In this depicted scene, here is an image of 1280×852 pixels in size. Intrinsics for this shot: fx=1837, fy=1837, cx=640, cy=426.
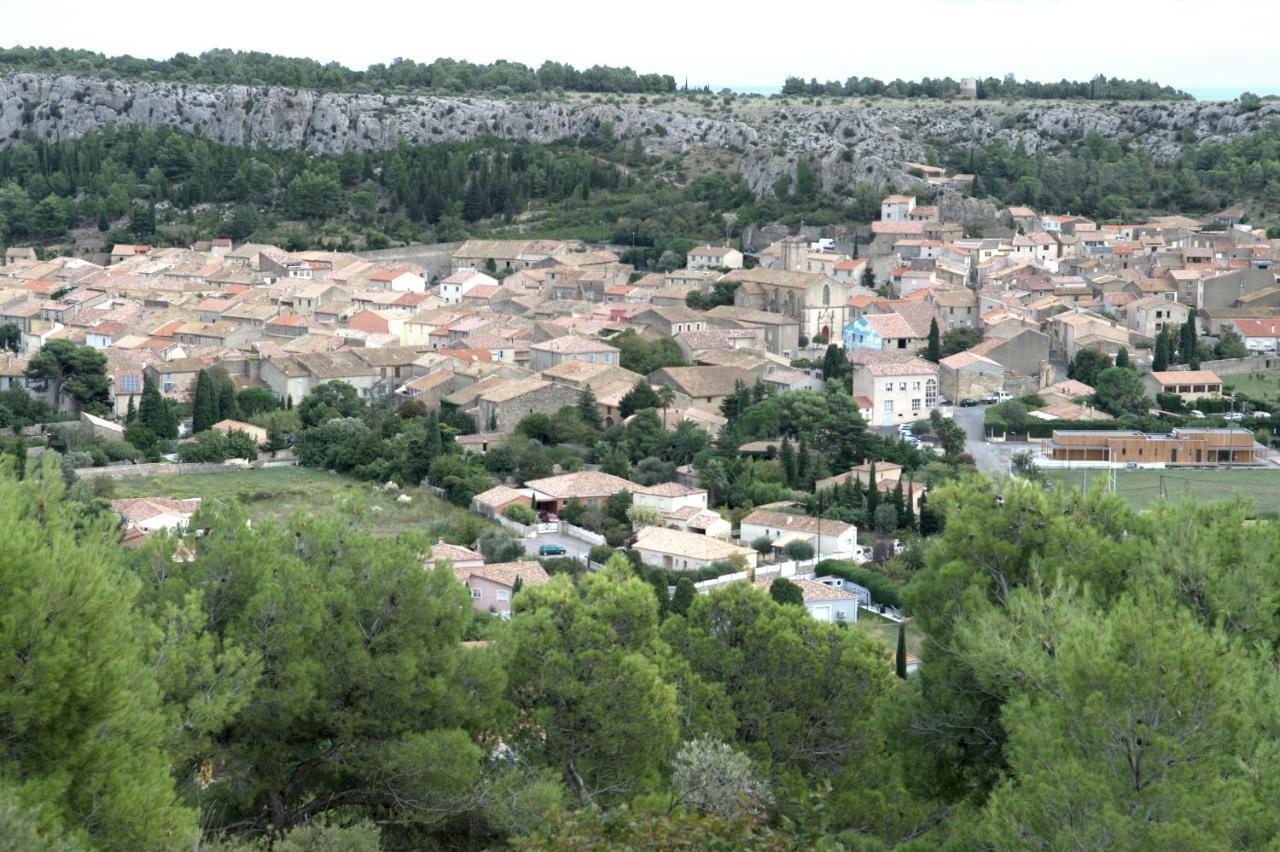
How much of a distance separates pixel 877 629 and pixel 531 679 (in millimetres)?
11579

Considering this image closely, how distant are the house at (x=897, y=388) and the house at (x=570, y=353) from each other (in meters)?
5.10

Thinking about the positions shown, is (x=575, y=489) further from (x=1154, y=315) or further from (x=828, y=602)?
(x=1154, y=315)

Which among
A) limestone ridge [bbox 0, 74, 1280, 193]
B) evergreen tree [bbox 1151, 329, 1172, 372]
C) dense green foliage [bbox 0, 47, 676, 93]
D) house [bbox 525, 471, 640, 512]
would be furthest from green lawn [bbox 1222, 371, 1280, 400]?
dense green foliage [bbox 0, 47, 676, 93]

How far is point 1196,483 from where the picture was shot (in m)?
30.0

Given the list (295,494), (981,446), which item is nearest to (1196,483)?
(981,446)

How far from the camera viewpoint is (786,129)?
221 feet

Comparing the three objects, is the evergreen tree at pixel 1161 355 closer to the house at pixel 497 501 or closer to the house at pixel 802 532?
the house at pixel 802 532

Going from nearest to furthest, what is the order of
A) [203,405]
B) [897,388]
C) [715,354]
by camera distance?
[203,405] < [897,388] < [715,354]

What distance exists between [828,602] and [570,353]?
14373 mm

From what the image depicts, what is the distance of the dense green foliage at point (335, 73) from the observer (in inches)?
3024

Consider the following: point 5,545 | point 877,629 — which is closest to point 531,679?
point 5,545

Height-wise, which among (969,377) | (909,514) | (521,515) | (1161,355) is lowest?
(521,515)

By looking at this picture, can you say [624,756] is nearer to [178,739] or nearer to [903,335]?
[178,739]

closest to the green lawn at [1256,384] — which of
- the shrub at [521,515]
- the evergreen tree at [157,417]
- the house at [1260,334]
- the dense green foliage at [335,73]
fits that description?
the house at [1260,334]
